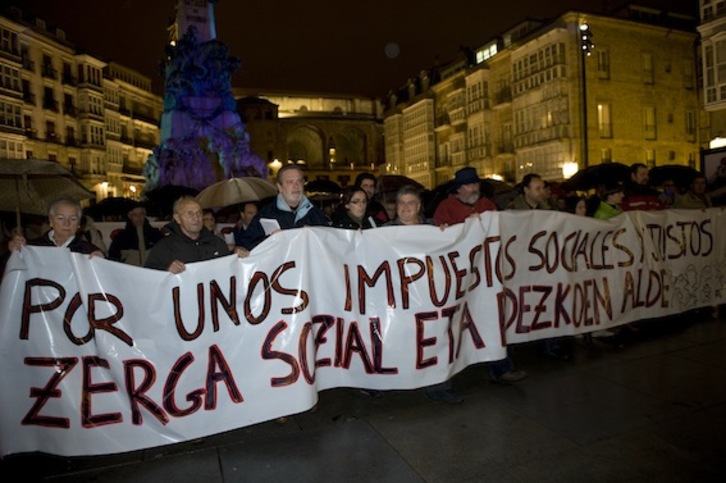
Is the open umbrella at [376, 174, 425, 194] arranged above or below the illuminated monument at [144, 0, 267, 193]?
below

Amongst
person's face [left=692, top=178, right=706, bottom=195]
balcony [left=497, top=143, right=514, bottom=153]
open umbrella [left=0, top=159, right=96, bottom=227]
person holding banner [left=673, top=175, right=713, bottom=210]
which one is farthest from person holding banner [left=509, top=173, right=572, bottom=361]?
balcony [left=497, top=143, right=514, bottom=153]

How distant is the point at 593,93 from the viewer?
3466 cm

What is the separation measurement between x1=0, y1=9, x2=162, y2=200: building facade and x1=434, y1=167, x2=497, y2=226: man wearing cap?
4152 cm

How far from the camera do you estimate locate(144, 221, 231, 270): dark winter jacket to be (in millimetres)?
4281

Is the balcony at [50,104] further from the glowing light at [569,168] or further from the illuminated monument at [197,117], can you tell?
the glowing light at [569,168]

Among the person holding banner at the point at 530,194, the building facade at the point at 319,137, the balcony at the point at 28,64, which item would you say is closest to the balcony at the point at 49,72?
the balcony at the point at 28,64

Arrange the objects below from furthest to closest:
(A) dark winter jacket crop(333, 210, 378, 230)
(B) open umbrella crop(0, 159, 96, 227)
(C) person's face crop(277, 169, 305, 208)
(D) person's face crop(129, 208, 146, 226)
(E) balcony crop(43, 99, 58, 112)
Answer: (E) balcony crop(43, 99, 58, 112), (D) person's face crop(129, 208, 146, 226), (B) open umbrella crop(0, 159, 96, 227), (A) dark winter jacket crop(333, 210, 378, 230), (C) person's face crop(277, 169, 305, 208)

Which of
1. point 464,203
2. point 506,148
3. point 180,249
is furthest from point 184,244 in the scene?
point 506,148

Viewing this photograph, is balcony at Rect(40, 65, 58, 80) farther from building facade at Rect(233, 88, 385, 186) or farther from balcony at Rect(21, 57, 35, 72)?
building facade at Rect(233, 88, 385, 186)

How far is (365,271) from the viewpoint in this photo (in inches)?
184

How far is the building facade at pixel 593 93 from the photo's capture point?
112 feet

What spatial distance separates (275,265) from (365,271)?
815 millimetres

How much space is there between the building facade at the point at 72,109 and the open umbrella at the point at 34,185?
37.1m

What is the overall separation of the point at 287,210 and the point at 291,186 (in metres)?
0.24
